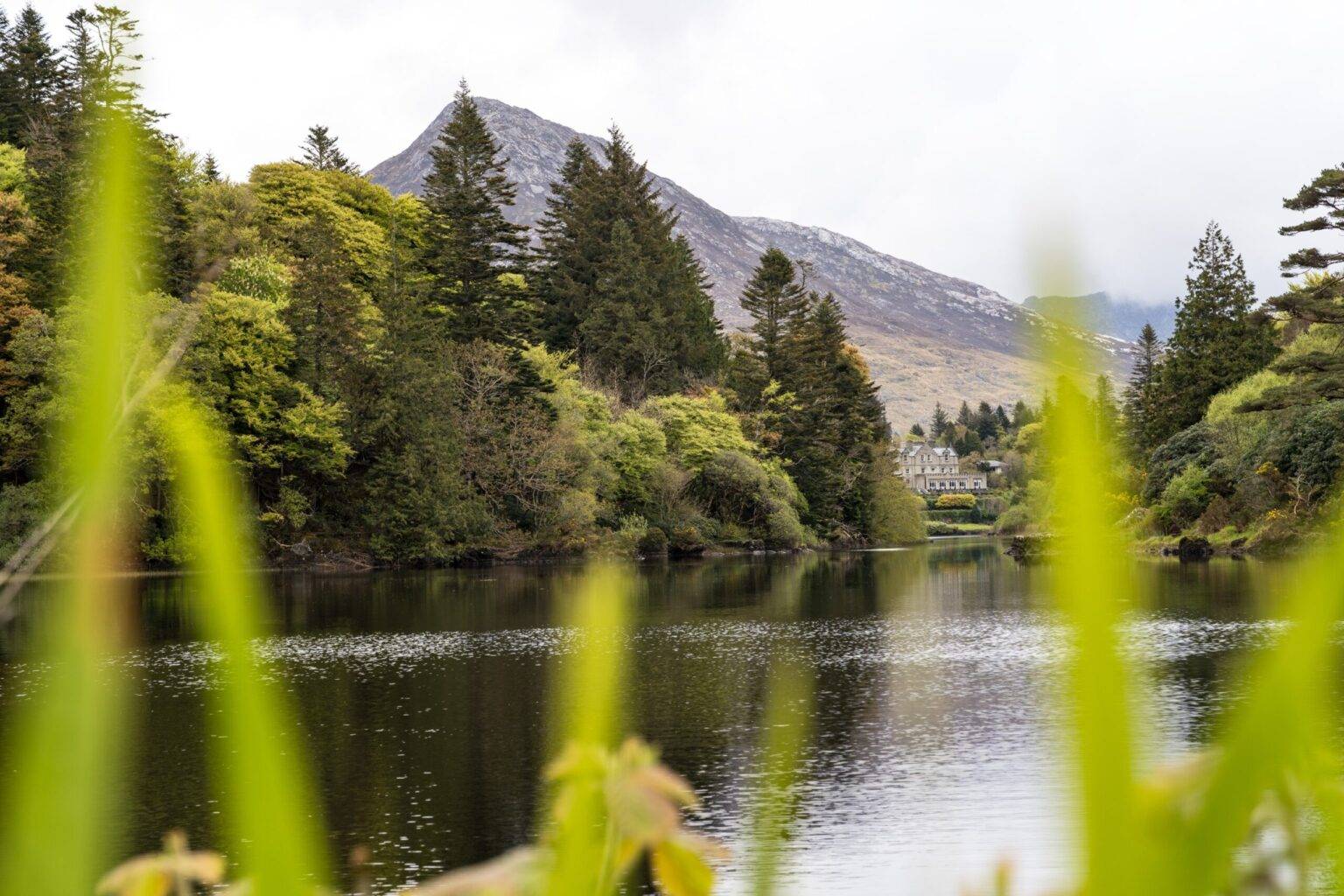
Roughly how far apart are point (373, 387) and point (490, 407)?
4.56 metres

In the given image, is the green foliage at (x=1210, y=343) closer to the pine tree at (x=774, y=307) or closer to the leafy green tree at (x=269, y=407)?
the pine tree at (x=774, y=307)

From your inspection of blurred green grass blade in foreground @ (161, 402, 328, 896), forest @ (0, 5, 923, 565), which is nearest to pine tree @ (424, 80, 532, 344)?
forest @ (0, 5, 923, 565)

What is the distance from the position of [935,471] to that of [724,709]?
140096 millimetres

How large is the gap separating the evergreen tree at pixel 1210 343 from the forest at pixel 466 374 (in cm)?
1661

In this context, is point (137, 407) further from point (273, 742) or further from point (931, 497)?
point (931, 497)

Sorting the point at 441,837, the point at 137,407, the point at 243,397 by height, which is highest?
the point at 243,397

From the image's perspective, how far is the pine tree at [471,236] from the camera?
53.2m

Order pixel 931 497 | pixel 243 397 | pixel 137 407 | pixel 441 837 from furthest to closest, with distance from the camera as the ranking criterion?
pixel 931 497 < pixel 243 397 < pixel 441 837 < pixel 137 407

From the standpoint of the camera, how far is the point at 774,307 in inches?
2574

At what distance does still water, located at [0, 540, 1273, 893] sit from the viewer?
11539 millimetres

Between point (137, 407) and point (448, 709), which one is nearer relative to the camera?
point (137, 407)

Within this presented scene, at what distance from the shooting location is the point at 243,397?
146 ft

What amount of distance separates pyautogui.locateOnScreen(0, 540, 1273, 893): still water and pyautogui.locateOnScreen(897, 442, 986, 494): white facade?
383 feet

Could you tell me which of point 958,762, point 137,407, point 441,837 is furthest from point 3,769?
point 137,407
